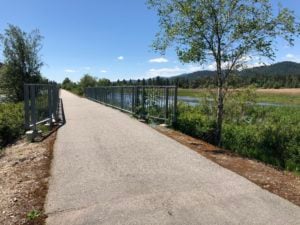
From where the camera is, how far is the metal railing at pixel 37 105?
933 centimetres

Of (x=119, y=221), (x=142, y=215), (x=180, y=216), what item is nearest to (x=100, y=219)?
(x=119, y=221)

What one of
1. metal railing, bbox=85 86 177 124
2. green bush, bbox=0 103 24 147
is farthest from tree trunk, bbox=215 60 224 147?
green bush, bbox=0 103 24 147

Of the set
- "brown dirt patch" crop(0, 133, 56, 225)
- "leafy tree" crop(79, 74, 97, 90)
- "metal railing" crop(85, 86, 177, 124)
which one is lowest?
"brown dirt patch" crop(0, 133, 56, 225)

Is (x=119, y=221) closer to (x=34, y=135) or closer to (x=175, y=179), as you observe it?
(x=175, y=179)

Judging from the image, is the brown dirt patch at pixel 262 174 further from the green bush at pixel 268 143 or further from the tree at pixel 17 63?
the tree at pixel 17 63

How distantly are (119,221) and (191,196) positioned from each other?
3.85 ft

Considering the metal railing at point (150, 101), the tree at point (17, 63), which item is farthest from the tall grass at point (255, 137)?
the tree at point (17, 63)

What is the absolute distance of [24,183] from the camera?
5.26 m

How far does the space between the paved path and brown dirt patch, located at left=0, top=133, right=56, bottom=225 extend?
0.17 metres

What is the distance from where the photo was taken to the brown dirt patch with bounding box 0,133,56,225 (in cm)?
406

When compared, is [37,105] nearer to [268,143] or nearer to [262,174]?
[268,143]

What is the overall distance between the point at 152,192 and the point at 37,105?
651cm

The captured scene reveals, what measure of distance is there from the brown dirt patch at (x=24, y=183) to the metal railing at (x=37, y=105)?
1.51 metres

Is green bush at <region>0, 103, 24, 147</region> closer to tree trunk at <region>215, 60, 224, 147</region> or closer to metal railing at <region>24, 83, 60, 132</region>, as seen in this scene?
metal railing at <region>24, 83, 60, 132</region>
